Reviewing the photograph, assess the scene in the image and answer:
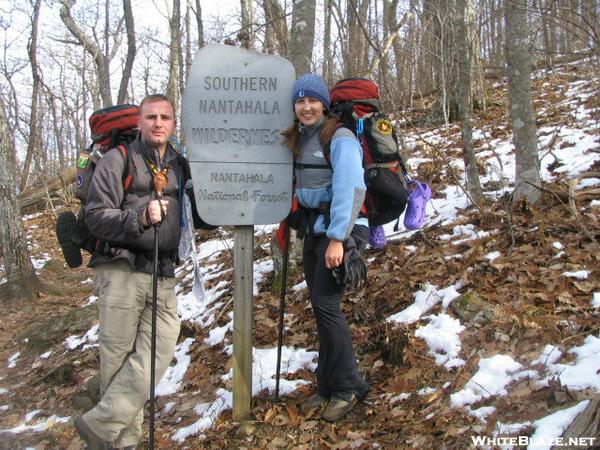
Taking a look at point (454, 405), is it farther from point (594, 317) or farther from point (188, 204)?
point (188, 204)

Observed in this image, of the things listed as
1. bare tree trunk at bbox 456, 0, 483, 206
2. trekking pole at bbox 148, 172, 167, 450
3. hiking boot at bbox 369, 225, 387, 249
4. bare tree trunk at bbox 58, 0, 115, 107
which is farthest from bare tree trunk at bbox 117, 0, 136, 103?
hiking boot at bbox 369, 225, 387, 249

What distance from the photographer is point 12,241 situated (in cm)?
873

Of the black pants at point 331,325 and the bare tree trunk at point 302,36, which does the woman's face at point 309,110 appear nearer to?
the black pants at point 331,325

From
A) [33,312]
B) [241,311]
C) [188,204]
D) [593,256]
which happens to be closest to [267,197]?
[188,204]

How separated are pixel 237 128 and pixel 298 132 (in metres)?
0.44

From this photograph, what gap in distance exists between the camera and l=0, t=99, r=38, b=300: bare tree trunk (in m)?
8.55

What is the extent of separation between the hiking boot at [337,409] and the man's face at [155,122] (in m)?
2.16

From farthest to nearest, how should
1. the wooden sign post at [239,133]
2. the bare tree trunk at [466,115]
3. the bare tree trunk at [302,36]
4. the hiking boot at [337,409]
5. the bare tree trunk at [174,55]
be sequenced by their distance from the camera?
1. the bare tree trunk at [174,55]
2. the bare tree trunk at [466,115]
3. the bare tree trunk at [302,36]
4. the wooden sign post at [239,133]
5. the hiking boot at [337,409]

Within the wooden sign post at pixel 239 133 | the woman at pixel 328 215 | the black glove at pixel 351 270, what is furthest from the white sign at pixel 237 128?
the black glove at pixel 351 270

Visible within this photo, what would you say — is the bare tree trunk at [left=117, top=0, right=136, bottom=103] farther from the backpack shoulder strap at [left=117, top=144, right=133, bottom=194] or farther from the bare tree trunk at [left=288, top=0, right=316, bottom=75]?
the backpack shoulder strap at [left=117, top=144, right=133, bottom=194]

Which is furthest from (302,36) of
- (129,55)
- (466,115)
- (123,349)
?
(129,55)

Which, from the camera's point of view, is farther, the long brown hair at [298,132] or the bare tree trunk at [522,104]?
the bare tree trunk at [522,104]

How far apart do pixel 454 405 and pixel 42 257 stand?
11.6 meters

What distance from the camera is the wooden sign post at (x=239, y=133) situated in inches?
136
